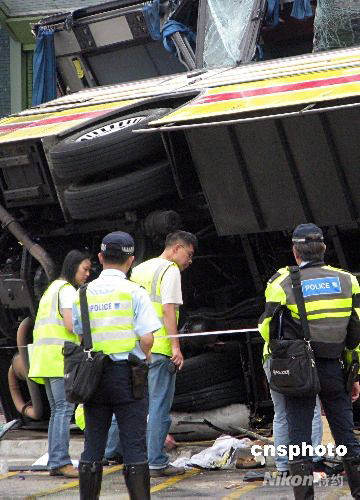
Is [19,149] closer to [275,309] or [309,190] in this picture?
[309,190]

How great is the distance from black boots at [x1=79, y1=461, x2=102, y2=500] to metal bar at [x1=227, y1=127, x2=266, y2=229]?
3.12 m

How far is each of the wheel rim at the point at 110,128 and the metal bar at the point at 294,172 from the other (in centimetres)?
124

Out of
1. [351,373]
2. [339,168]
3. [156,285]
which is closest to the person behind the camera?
[351,373]

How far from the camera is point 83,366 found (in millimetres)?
6336

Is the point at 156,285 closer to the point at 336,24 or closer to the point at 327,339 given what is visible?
the point at 327,339

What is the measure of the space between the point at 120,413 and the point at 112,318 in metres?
0.51

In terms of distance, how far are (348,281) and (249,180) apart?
2.59 m

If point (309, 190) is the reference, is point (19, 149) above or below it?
above

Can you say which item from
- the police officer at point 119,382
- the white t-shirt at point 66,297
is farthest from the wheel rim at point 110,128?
the police officer at point 119,382

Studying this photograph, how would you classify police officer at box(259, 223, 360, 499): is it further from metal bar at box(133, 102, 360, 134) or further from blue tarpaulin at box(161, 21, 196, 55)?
blue tarpaulin at box(161, 21, 196, 55)

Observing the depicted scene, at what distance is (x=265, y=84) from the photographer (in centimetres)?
927

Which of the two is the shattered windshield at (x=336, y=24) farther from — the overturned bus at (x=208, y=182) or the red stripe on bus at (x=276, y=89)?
the red stripe on bus at (x=276, y=89)

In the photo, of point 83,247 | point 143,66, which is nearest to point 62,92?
point 143,66

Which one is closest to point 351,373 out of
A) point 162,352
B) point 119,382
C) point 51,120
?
point 119,382
